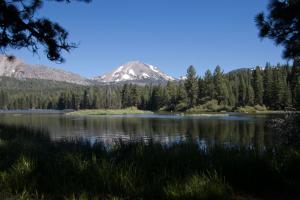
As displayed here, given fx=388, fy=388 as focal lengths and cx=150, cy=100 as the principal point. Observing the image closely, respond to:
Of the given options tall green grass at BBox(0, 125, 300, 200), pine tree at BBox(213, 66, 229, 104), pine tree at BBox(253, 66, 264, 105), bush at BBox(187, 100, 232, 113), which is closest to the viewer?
tall green grass at BBox(0, 125, 300, 200)

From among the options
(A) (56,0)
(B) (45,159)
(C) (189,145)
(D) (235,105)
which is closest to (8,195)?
(B) (45,159)

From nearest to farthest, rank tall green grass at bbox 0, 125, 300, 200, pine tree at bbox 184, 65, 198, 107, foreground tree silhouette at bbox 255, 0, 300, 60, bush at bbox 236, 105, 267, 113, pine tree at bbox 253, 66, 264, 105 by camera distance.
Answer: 1. tall green grass at bbox 0, 125, 300, 200
2. foreground tree silhouette at bbox 255, 0, 300, 60
3. bush at bbox 236, 105, 267, 113
4. pine tree at bbox 253, 66, 264, 105
5. pine tree at bbox 184, 65, 198, 107

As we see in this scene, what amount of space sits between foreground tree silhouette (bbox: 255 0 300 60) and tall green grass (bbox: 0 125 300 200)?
2949mm

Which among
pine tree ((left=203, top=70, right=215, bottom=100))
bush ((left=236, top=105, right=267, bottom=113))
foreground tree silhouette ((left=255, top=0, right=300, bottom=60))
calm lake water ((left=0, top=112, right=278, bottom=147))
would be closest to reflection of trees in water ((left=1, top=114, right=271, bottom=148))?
calm lake water ((left=0, top=112, right=278, bottom=147))

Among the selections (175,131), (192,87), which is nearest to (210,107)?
A: (192,87)

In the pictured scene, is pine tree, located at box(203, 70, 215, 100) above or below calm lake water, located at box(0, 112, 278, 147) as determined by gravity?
above

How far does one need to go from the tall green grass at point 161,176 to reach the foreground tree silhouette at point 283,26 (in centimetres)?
295

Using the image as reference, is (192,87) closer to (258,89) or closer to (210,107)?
(210,107)

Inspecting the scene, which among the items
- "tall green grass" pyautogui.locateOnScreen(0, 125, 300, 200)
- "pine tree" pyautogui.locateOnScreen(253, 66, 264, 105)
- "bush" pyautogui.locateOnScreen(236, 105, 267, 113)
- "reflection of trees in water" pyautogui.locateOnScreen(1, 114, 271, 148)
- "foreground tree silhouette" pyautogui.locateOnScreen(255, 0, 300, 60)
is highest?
"pine tree" pyautogui.locateOnScreen(253, 66, 264, 105)

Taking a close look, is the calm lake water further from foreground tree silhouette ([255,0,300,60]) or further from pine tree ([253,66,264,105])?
pine tree ([253,66,264,105])

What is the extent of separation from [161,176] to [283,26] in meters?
5.37

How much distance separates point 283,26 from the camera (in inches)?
420

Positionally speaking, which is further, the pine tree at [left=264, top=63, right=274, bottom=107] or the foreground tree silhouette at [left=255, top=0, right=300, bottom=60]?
the pine tree at [left=264, top=63, right=274, bottom=107]

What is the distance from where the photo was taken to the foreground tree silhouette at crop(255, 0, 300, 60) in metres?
10.3
